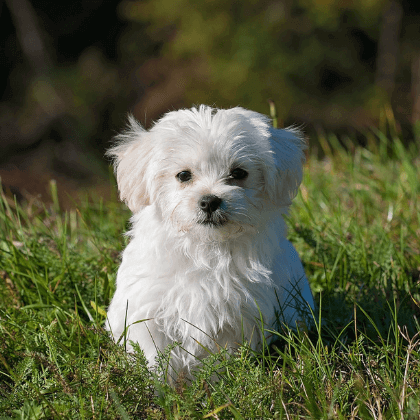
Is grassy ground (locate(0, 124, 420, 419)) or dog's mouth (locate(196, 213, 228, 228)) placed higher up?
dog's mouth (locate(196, 213, 228, 228))

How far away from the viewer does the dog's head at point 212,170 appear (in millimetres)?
2682

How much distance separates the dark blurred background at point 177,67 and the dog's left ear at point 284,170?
30.5 ft

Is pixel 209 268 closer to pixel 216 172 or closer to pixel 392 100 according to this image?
pixel 216 172

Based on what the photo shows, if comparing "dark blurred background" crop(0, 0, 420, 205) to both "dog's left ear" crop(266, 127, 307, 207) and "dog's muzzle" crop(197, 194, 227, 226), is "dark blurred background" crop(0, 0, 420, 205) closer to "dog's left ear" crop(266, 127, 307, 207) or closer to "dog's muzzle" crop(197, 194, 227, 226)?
"dog's left ear" crop(266, 127, 307, 207)

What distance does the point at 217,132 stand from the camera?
8.99 feet

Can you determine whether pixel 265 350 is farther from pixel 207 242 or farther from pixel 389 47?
pixel 389 47

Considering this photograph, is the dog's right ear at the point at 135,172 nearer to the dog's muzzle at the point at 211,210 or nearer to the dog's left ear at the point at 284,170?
the dog's muzzle at the point at 211,210

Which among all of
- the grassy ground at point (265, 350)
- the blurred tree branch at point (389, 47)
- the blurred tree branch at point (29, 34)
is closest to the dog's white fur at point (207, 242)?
the grassy ground at point (265, 350)

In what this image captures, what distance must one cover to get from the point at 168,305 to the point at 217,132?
102 centimetres

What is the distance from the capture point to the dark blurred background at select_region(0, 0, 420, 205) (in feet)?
44.1

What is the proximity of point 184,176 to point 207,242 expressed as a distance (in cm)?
42

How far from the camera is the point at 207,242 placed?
277 centimetres

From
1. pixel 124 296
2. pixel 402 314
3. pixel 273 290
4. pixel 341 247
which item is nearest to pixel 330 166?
pixel 341 247

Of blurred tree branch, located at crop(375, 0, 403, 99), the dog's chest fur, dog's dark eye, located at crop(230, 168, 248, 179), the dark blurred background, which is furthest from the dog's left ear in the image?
blurred tree branch, located at crop(375, 0, 403, 99)
